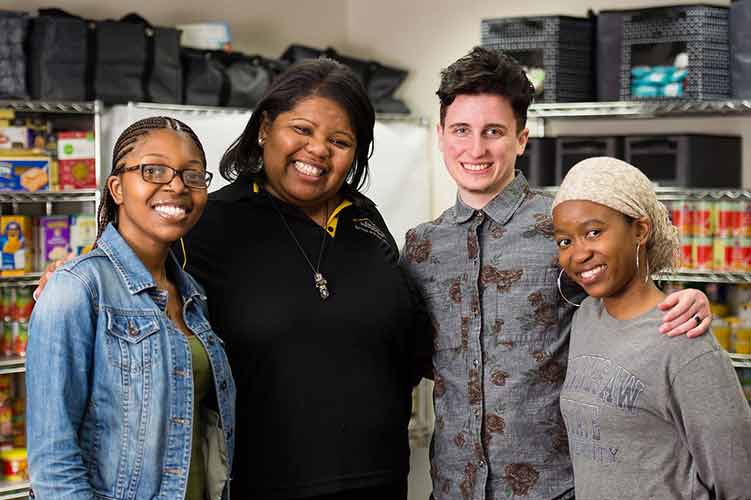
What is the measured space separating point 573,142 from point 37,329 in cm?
330

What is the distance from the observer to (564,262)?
2031mm

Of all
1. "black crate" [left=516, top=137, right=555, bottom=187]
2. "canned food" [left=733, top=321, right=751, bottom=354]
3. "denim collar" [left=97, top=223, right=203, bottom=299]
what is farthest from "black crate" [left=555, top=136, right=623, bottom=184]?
"denim collar" [left=97, top=223, right=203, bottom=299]

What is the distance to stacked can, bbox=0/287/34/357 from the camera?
4512 mm

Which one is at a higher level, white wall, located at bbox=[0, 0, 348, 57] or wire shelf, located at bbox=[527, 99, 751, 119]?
white wall, located at bbox=[0, 0, 348, 57]

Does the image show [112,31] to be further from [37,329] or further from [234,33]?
[37,329]

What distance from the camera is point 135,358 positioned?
1.81 metres

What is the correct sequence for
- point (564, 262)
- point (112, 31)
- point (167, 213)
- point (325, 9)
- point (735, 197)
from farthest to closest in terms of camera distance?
1. point (325, 9)
2. point (112, 31)
3. point (735, 197)
4. point (564, 262)
5. point (167, 213)

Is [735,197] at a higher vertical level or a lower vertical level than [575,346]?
higher

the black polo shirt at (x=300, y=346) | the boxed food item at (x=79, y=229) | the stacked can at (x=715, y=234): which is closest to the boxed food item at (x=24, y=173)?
the boxed food item at (x=79, y=229)

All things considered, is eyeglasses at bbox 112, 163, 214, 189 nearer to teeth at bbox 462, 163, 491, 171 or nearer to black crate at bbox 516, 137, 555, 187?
teeth at bbox 462, 163, 491, 171

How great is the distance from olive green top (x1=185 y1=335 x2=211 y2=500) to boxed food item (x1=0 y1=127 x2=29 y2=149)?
112 inches

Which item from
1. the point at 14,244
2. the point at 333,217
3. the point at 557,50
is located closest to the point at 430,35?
the point at 557,50

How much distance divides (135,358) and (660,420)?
0.95 meters

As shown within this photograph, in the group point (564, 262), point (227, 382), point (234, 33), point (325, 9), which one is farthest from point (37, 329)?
point (325, 9)
